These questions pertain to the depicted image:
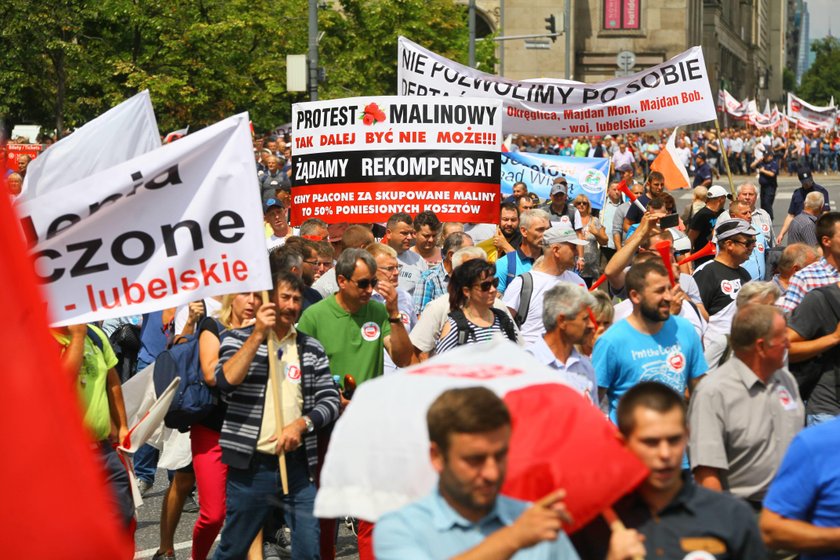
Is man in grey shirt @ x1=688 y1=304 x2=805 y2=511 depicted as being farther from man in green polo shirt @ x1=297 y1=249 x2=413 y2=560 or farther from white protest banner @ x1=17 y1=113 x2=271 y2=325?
man in green polo shirt @ x1=297 y1=249 x2=413 y2=560

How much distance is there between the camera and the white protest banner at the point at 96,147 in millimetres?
8320

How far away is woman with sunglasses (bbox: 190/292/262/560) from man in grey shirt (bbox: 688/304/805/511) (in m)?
2.21

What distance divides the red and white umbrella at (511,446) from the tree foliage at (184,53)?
93.3 ft

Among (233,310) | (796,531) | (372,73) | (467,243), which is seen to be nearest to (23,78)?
(372,73)

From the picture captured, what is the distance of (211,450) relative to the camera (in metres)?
6.88

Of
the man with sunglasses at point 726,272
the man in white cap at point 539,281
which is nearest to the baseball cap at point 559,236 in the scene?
the man in white cap at point 539,281

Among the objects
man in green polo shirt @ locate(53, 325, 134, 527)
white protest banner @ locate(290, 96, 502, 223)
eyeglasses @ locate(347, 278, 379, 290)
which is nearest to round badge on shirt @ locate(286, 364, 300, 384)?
man in green polo shirt @ locate(53, 325, 134, 527)

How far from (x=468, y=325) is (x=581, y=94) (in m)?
7.61

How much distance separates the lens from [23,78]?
109 feet

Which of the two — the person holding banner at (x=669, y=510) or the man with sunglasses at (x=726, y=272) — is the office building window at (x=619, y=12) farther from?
the person holding banner at (x=669, y=510)

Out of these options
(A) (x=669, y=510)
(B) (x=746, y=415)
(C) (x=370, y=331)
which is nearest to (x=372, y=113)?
(C) (x=370, y=331)

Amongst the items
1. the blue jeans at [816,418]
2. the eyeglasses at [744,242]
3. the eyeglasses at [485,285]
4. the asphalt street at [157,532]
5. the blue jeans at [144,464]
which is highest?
the eyeglasses at [485,285]

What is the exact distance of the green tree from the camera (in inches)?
5231

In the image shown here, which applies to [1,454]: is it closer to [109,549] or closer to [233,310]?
[109,549]
